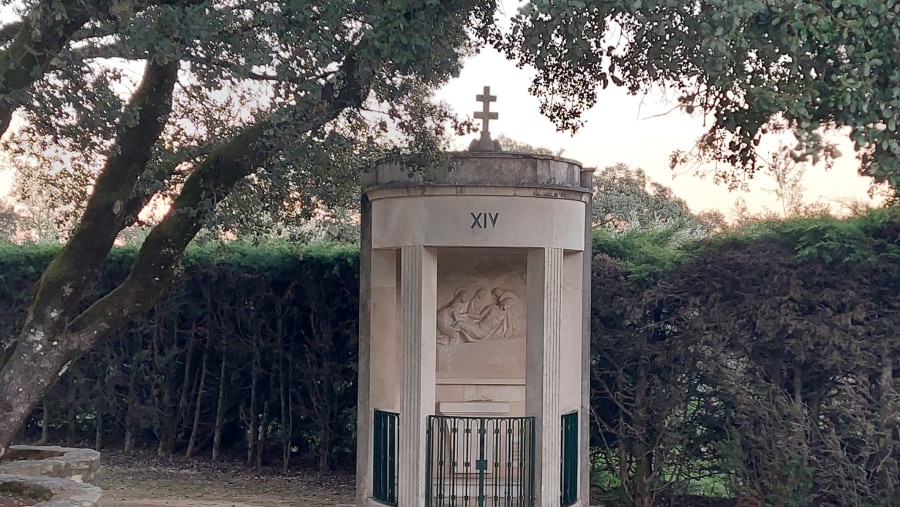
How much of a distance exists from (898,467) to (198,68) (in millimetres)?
6449

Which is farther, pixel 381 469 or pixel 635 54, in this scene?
pixel 381 469

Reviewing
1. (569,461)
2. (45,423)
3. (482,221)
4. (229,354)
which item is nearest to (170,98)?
(482,221)

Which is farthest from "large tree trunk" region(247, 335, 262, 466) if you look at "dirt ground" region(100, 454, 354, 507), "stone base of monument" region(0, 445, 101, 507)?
"stone base of monument" region(0, 445, 101, 507)

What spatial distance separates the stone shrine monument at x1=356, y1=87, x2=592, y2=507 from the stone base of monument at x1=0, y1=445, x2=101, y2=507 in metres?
2.34

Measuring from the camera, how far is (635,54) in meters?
6.14

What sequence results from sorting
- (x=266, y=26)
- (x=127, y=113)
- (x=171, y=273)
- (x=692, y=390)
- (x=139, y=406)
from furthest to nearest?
(x=139, y=406), (x=692, y=390), (x=171, y=273), (x=127, y=113), (x=266, y=26)

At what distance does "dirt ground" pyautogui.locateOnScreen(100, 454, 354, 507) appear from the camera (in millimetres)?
9086

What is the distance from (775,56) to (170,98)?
4.15 metres

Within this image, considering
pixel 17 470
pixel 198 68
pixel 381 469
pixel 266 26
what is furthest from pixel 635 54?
pixel 17 470

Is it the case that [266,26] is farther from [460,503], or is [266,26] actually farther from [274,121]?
[460,503]

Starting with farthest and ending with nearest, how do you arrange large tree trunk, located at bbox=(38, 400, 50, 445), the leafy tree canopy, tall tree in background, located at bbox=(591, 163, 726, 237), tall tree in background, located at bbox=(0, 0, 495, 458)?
tall tree in background, located at bbox=(591, 163, 726, 237) < large tree trunk, located at bbox=(38, 400, 50, 445) < tall tree in background, located at bbox=(0, 0, 495, 458) < the leafy tree canopy

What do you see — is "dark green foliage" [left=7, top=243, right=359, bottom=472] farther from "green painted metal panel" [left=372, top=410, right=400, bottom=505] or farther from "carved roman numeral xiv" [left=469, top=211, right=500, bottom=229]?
"carved roman numeral xiv" [left=469, top=211, right=500, bottom=229]

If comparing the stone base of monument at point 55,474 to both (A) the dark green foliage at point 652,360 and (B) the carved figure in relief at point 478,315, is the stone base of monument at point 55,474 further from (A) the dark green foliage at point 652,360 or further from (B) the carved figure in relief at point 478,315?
(B) the carved figure in relief at point 478,315

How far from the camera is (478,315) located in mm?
8172
